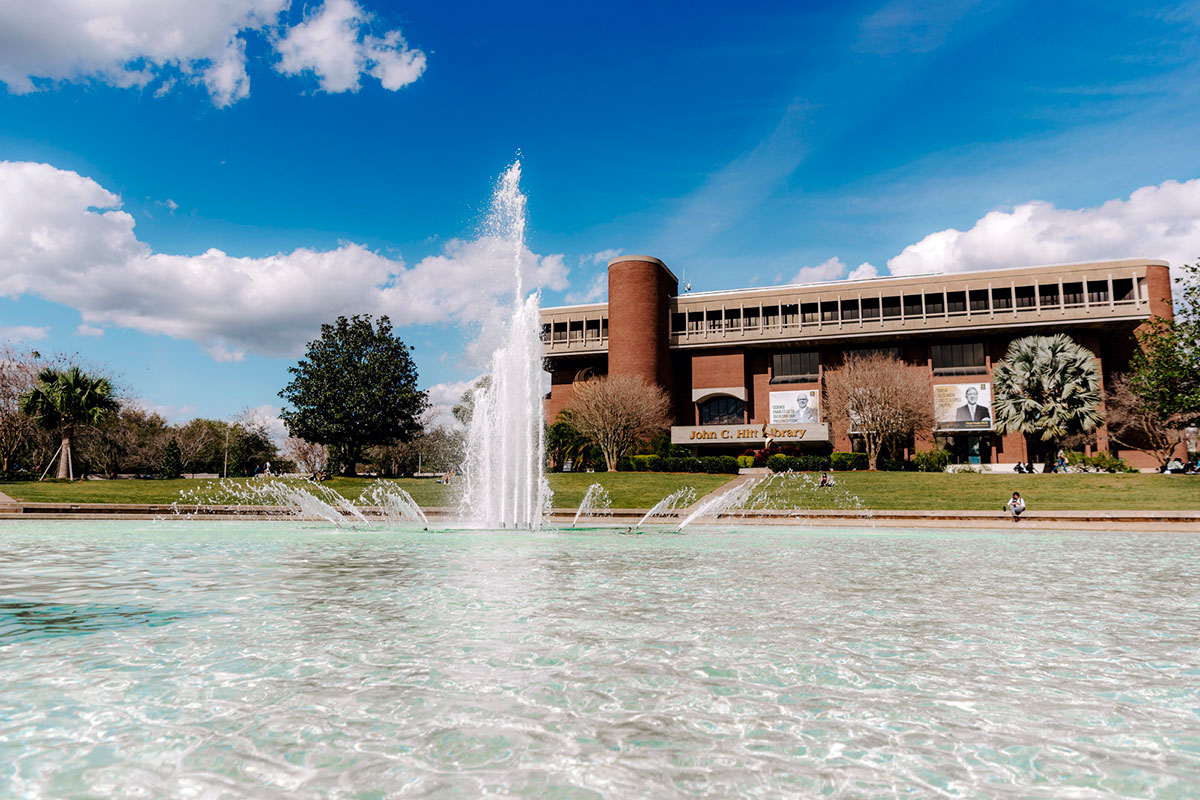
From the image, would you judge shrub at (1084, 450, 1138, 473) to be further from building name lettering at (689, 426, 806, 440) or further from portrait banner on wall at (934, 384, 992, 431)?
building name lettering at (689, 426, 806, 440)

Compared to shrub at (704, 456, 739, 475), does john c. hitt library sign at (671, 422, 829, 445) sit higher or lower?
higher

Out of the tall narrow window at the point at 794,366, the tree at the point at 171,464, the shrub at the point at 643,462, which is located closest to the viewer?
the shrub at the point at 643,462

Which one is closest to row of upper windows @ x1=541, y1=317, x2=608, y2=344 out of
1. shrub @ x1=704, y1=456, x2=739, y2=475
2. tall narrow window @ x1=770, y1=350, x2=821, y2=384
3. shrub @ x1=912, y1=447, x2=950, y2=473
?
tall narrow window @ x1=770, y1=350, x2=821, y2=384

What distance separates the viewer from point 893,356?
56125 millimetres

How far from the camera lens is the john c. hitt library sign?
5178cm

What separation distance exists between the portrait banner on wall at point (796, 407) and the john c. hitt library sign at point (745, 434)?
9.83ft

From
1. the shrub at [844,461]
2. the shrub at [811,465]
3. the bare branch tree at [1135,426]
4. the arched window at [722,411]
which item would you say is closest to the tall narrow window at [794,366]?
the arched window at [722,411]

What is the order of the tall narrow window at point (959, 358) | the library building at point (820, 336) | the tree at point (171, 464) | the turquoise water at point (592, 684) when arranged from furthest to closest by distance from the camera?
the tree at point (171, 464)
the tall narrow window at point (959, 358)
the library building at point (820, 336)
the turquoise water at point (592, 684)

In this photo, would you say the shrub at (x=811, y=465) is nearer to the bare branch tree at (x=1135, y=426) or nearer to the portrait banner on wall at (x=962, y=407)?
the portrait banner on wall at (x=962, y=407)

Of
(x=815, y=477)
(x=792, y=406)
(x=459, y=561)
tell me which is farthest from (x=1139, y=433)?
(x=459, y=561)

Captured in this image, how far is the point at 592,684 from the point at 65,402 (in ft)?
146

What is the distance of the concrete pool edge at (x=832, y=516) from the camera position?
19469mm

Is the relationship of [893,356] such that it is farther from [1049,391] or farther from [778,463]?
[778,463]

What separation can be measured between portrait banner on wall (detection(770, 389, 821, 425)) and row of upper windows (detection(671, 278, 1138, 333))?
5962 millimetres
